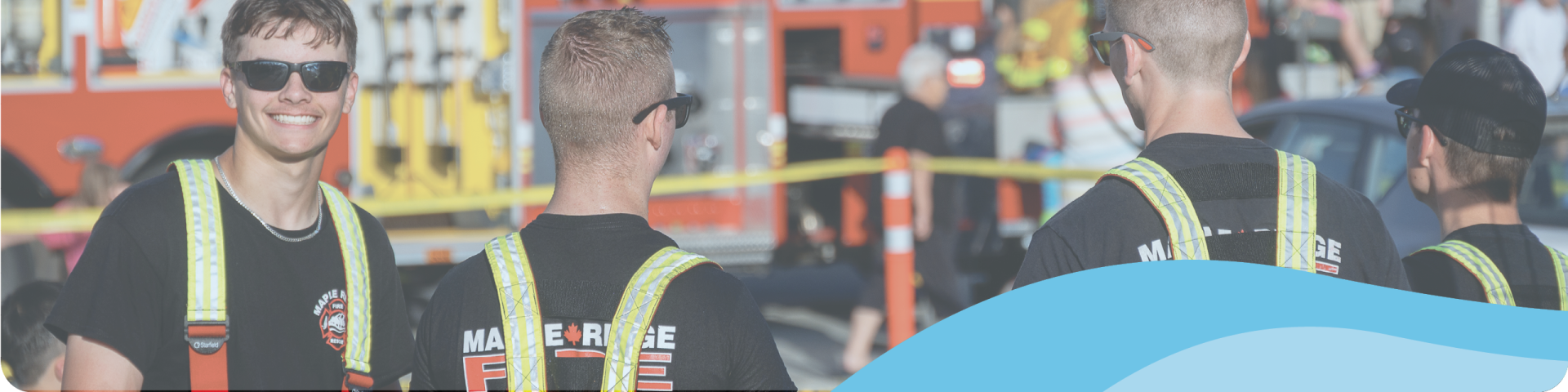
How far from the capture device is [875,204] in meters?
6.59

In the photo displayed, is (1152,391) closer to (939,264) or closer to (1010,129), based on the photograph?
(939,264)

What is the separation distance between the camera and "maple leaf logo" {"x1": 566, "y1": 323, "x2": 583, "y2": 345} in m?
1.63

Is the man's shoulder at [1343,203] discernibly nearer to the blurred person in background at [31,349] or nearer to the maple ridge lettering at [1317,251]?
the maple ridge lettering at [1317,251]

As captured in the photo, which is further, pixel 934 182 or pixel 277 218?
pixel 934 182

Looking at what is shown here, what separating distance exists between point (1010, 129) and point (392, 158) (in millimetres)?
3936

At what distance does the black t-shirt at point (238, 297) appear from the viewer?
193 cm

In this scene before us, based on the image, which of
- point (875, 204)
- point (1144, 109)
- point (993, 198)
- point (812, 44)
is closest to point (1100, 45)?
point (1144, 109)

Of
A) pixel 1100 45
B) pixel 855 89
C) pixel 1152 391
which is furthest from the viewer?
pixel 855 89

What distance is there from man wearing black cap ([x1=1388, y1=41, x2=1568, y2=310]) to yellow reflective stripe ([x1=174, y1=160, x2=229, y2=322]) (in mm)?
2221

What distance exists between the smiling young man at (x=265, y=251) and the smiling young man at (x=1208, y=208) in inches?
52.3

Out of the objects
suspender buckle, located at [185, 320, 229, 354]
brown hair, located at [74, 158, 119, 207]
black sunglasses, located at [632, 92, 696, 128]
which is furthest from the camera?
brown hair, located at [74, 158, 119, 207]

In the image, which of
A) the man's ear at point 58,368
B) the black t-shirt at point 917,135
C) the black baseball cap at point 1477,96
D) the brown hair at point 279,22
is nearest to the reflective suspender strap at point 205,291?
the brown hair at point 279,22

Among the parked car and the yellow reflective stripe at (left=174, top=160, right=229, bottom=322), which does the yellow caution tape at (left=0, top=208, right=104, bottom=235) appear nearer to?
the yellow reflective stripe at (left=174, top=160, right=229, bottom=322)

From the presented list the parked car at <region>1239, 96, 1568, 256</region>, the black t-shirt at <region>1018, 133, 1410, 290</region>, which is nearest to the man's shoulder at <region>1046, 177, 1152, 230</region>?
the black t-shirt at <region>1018, 133, 1410, 290</region>
